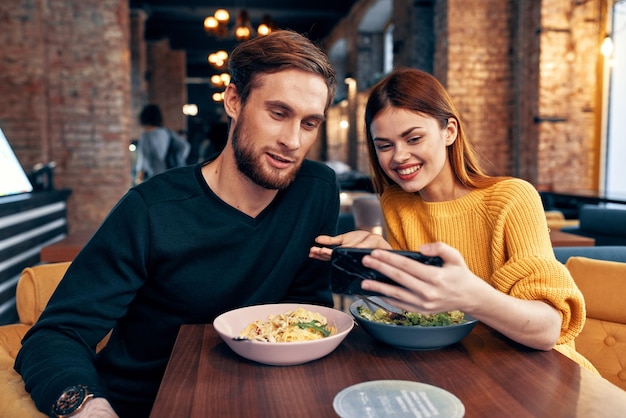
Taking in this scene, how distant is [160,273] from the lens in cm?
142

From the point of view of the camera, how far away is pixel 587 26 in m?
5.71

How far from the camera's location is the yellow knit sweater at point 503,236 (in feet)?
3.90

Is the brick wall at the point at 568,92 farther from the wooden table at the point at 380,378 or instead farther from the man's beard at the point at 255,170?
the wooden table at the point at 380,378

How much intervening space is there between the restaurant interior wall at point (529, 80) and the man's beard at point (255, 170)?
4945 mm

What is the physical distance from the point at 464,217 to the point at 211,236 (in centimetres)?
76

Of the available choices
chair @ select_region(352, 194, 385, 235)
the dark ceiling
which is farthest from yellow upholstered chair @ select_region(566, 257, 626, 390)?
the dark ceiling

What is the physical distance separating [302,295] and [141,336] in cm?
49

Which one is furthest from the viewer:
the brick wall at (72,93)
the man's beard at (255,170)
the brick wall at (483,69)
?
the brick wall at (483,69)

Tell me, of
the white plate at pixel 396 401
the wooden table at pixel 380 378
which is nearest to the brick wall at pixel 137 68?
the wooden table at pixel 380 378

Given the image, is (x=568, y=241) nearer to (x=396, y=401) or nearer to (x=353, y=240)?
(x=353, y=240)

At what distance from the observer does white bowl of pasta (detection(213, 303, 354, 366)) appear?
0.99 meters

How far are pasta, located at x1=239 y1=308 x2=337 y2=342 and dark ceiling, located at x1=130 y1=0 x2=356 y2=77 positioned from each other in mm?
8564

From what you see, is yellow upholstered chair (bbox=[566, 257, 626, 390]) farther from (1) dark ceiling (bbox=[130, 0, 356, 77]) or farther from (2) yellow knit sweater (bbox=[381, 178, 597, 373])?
(1) dark ceiling (bbox=[130, 0, 356, 77])

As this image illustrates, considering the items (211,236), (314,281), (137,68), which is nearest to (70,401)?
(211,236)
